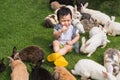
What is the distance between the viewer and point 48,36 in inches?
241

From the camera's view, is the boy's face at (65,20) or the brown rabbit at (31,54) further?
the boy's face at (65,20)

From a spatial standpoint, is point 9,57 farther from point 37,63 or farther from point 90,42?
Answer: point 90,42

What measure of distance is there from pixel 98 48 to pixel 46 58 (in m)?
0.88

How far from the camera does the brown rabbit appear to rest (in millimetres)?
5234

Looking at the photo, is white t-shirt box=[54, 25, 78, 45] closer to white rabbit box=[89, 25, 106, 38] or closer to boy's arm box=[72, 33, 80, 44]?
boy's arm box=[72, 33, 80, 44]

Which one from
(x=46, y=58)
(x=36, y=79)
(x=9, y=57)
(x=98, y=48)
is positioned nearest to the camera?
(x=36, y=79)

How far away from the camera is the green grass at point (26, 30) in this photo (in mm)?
5540

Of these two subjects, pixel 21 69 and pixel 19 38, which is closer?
pixel 21 69

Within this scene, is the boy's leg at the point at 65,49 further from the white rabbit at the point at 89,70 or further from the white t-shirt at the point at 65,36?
the white rabbit at the point at 89,70

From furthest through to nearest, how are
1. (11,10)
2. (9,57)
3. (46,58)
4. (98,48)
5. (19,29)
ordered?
(11,10) → (19,29) → (98,48) → (46,58) → (9,57)

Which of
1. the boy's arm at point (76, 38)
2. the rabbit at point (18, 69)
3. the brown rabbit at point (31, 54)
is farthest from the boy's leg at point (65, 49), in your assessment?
the rabbit at point (18, 69)

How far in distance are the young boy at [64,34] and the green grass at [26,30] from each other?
137mm

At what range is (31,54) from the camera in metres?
5.25

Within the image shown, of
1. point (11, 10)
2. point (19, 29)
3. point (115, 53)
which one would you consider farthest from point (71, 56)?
point (11, 10)
